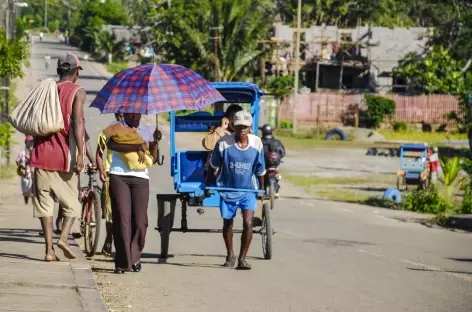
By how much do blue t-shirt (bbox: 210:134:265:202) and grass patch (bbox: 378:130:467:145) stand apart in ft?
143

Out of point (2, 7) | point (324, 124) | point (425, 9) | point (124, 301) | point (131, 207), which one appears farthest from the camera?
point (425, 9)

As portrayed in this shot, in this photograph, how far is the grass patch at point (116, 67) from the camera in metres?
84.6

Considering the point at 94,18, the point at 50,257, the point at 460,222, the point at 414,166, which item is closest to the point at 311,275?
the point at 50,257

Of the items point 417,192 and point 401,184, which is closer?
point 417,192

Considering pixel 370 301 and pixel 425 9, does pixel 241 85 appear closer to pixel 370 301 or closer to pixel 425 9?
pixel 370 301

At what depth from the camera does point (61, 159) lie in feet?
35.6

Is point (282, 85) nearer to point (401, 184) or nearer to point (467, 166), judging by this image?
point (401, 184)

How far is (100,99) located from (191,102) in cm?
97

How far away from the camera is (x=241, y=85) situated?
1430 cm

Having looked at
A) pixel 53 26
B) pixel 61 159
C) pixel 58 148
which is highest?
pixel 53 26

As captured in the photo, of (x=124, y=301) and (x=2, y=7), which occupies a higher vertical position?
(x=2, y=7)

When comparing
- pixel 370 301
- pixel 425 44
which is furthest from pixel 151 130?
pixel 425 44

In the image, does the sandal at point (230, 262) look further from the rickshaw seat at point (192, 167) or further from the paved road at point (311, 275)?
the rickshaw seat at point (192, 167)

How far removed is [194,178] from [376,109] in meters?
44.9
